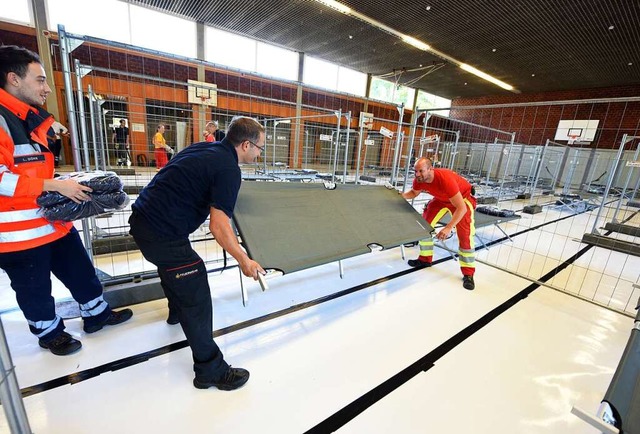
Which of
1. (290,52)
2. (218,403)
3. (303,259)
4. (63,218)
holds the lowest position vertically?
(218,403)

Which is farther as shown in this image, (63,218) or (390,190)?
(390,190)

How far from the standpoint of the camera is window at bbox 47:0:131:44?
25.7 ft

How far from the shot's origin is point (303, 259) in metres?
1.96

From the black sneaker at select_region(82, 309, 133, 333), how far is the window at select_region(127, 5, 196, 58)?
907 cm

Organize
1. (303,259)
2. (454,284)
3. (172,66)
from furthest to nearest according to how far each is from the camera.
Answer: (172,66) → (454,284) → (303,259)

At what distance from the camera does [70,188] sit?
133 cm

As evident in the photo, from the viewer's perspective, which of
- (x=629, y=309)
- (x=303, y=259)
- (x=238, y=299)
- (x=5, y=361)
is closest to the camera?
(x=5, y=361)

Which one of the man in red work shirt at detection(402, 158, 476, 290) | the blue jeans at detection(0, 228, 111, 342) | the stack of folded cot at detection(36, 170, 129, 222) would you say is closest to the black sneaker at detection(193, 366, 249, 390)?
the blue jeans at detection(0, 228, 111, 342)

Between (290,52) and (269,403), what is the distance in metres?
13.1

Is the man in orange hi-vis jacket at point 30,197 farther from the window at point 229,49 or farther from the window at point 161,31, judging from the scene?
the window at point 229,49

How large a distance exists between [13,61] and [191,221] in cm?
102

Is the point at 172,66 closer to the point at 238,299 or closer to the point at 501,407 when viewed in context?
the point at 238,299

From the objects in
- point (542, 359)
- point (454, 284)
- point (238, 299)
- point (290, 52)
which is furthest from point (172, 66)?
point (542, 359)

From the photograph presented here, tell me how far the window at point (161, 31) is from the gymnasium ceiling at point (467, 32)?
0.38 meters
